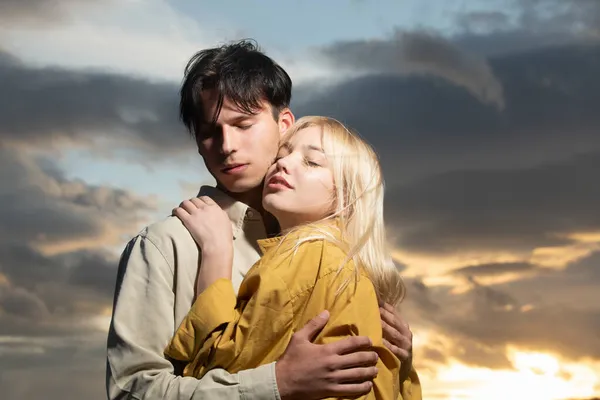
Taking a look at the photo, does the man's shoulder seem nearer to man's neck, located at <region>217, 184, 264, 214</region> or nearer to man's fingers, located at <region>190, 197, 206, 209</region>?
man's fingers, located at <region>190, 197, 206, 209</region>

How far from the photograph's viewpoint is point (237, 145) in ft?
14.1

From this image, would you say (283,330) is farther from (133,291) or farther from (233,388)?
(133,291)

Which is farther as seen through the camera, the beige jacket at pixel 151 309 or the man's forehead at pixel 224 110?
the man's forehead at pixel 224 110

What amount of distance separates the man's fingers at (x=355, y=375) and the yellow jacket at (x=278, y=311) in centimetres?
8

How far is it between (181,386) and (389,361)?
2.66ft

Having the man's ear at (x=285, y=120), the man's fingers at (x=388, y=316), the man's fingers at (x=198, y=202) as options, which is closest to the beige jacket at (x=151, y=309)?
the man's fingers at (x=198, y=202)

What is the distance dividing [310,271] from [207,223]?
2.14ft

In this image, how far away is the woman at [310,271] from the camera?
11.8 ft

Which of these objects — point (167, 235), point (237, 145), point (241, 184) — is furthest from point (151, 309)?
point (237, 145)

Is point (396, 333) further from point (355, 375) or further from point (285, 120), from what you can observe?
point (285, 120)

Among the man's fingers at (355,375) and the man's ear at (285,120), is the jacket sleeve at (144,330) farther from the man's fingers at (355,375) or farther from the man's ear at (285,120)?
the man's ear at (285,120)

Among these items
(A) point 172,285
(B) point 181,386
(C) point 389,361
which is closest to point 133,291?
(A) point 172,285

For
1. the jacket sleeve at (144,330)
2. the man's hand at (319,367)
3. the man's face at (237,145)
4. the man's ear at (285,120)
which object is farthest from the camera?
the man's ear at (285,120)

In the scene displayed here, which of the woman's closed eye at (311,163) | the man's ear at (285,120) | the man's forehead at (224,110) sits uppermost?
the man's ear at (285,120)
